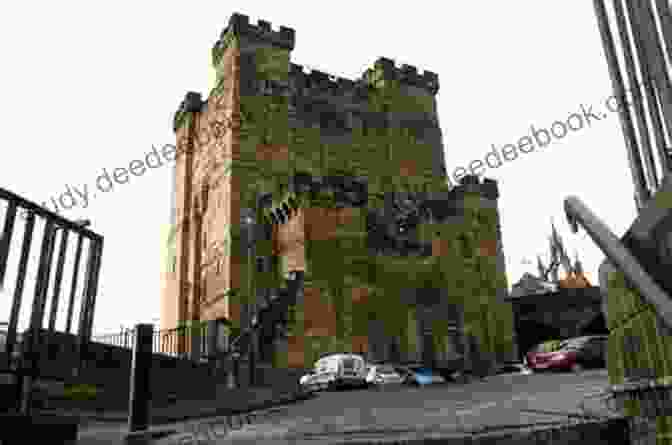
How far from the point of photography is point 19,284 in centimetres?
518

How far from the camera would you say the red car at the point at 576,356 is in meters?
19.4

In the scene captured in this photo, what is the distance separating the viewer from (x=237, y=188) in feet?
108

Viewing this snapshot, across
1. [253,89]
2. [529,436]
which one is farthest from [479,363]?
[529,436]

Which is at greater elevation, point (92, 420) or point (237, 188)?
point (237, 188)

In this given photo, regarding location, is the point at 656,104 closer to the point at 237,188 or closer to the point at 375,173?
the point at 237,188

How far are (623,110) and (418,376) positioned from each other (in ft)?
73.0

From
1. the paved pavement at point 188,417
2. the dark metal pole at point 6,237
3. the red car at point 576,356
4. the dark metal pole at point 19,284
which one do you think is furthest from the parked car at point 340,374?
the dark metal pole at point 6,237

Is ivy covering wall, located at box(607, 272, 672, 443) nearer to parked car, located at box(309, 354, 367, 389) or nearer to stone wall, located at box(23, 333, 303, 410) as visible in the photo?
stone wall, located at box(23, 333, 303, 410)

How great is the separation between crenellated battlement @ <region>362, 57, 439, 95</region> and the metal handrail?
39.4 m

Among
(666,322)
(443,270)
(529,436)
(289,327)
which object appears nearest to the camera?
(666,322)

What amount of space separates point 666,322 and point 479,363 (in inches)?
1356

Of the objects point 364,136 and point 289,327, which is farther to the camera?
point 364,136

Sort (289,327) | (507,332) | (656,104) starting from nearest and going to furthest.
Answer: (656,104), (289,327), (507,332)

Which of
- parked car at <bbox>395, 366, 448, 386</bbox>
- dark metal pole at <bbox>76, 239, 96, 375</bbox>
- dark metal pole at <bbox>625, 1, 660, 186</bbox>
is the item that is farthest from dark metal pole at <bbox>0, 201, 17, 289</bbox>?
parked car at <bbox>395, 366, 448, 386</bbox>
